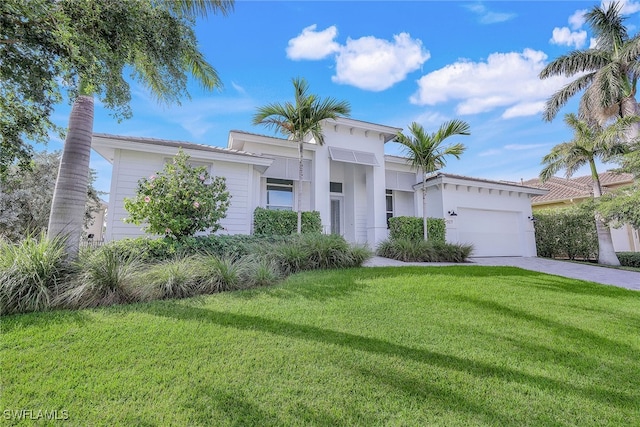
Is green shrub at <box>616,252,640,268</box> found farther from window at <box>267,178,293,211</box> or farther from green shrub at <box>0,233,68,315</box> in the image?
green shrub at <box>0,233,68,315</box>

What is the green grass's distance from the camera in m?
2.08

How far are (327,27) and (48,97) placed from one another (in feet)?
25.9

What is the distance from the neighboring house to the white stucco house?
11.2 ft

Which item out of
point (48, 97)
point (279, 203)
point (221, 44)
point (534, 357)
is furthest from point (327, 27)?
point (534, 357)

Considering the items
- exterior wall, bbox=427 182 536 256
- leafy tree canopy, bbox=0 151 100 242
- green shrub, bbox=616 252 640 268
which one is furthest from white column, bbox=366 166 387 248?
leafy tree canopy, bbox=0 151 100 242

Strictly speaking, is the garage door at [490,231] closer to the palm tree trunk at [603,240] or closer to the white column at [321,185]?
the palm tree trunk at [603,240]

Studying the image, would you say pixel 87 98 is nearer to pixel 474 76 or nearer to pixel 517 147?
pixel 474 76

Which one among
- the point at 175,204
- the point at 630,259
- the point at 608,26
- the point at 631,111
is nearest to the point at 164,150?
the point at 175,204

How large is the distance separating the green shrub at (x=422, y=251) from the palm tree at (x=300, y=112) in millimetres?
4015

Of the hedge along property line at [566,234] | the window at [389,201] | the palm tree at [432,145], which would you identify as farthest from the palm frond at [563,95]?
the window at [389,201]

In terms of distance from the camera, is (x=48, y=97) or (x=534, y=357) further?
(x=48, y=97)

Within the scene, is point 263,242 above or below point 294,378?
above

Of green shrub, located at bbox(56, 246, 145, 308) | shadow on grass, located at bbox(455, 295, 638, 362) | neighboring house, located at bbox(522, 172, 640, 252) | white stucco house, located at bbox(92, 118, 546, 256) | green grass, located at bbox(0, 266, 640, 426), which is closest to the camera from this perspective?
green grass, located at bbox(0, 266, 640, 426)

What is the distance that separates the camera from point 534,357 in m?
2.98
